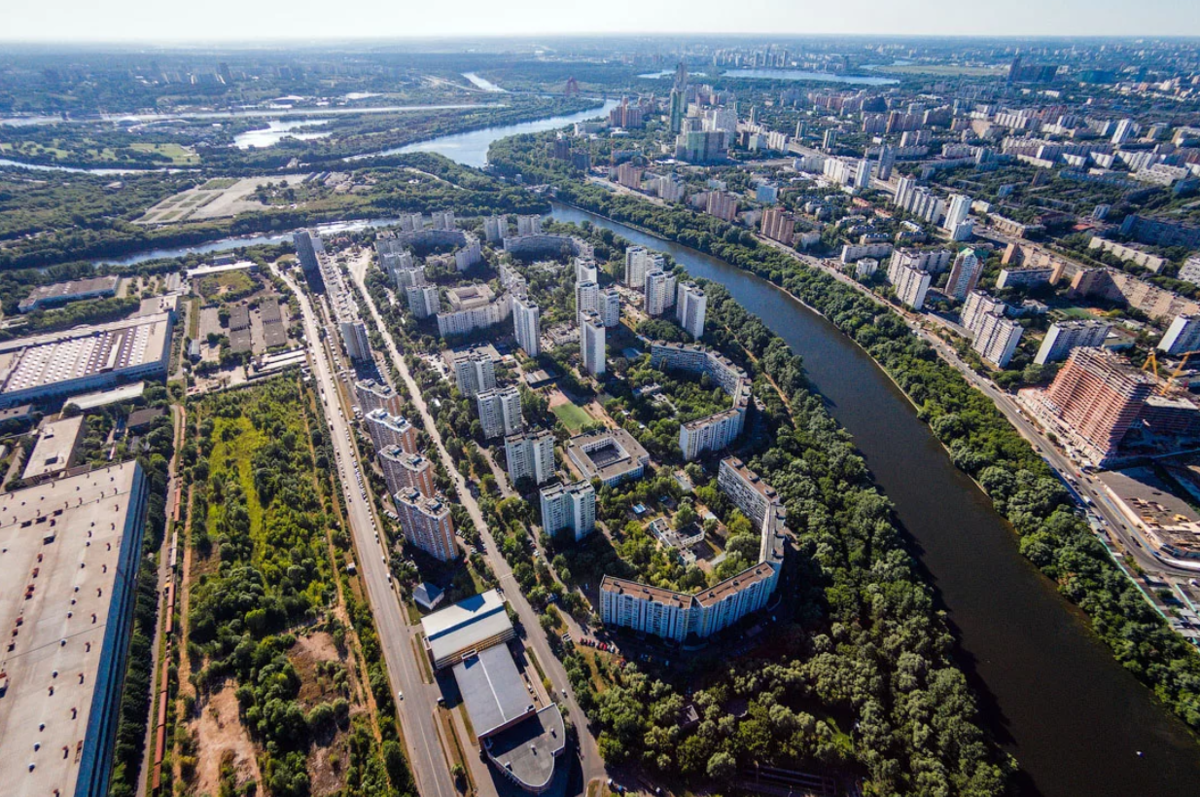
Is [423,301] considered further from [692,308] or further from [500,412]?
[692,308]

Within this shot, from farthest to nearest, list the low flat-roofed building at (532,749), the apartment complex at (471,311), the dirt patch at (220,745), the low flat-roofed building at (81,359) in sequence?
1. the apartment complex at (471,311)
2. the low flat-roofed building at (81,359)
3. the dirt patch at (220,745)
4. the low flat-roofed building at (532,749)

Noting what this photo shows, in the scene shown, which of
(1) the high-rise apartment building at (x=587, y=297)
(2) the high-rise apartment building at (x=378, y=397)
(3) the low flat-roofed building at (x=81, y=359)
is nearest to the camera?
(2) the high-rise apartment building at (x=378, y=397)

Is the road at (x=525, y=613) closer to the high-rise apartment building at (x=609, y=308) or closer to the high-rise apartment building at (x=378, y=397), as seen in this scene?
the high-rise apartment building at (x=378, y=397)

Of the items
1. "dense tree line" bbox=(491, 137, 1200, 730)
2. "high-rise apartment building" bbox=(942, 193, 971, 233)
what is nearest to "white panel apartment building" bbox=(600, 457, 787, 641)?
"dense tree line" bbox=(491, 137, 1200, 730)

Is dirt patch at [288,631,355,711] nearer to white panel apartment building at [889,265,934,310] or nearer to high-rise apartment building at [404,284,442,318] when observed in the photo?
high-rise apartment building at [404,284,442,318]

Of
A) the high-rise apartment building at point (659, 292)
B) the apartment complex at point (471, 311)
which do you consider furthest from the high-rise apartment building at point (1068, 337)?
the apartment complex at point (471, 311)

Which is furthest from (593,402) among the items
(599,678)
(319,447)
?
(599,678)

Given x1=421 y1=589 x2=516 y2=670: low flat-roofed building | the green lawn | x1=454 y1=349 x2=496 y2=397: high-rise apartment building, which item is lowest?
the green lawn

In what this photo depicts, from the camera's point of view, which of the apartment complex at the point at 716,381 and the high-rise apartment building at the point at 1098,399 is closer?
the high-rise apartment building at the point at 1098,399
